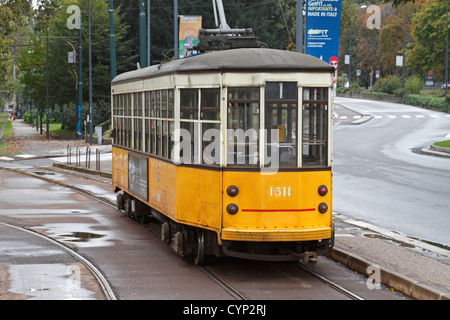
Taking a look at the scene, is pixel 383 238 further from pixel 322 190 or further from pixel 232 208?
pixel 232 208

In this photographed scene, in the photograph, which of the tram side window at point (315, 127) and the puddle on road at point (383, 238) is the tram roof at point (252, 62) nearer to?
the tram side window at point (315, 127)

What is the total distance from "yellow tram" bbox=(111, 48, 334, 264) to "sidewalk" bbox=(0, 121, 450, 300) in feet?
2.85

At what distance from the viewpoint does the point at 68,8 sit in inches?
2215

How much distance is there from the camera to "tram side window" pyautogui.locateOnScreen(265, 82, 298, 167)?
10266 millimetres

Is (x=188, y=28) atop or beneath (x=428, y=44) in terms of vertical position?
beneath

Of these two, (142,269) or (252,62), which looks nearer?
(252,62)

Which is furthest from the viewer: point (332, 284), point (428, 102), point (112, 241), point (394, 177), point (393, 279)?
point (428, 102)

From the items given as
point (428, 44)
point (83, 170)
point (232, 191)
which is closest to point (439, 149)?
point (83, 170)

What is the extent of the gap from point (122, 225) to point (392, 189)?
881cm

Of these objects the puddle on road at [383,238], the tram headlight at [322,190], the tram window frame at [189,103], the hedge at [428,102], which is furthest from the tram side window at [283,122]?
the hedge at [428,102]

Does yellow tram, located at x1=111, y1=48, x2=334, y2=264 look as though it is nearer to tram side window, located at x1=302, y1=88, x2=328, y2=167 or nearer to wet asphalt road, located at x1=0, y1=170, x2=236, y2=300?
tram side window, located at x1=302, y1=88, x2=328, y2=167

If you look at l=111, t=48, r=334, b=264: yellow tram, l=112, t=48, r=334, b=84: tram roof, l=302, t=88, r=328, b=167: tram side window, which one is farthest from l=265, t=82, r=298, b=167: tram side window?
l=112, t=48, r=334, b=84: tram roof

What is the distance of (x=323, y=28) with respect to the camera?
1509cm

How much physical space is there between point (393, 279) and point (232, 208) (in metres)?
2.34
